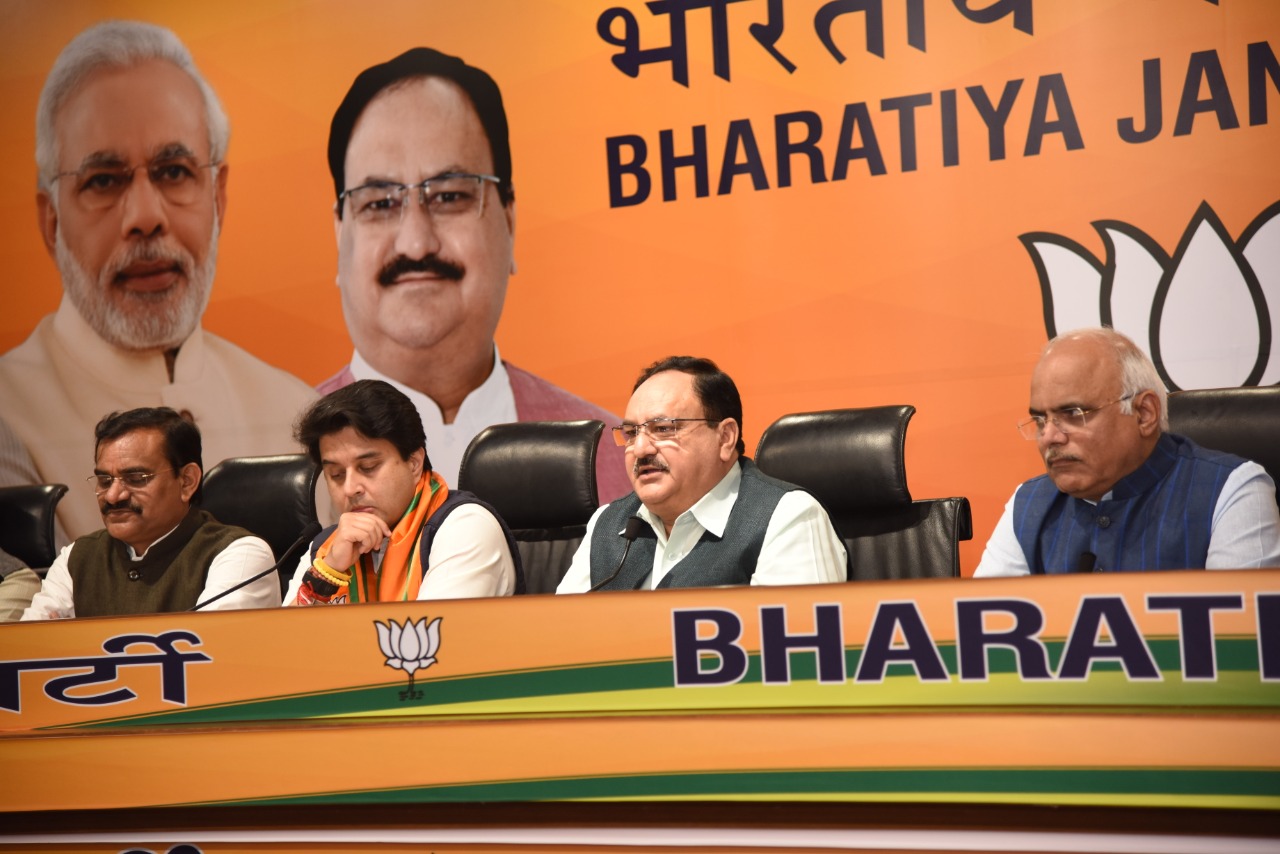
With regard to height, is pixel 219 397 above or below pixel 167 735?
above

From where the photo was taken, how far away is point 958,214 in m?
3.53

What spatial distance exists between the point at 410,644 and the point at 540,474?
1204 mm

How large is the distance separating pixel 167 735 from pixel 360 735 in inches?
12.6

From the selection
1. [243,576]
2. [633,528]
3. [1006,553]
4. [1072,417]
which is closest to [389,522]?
[243,576]

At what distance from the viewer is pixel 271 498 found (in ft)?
10.3

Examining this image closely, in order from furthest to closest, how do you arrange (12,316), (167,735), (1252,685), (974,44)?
(12,316), (974,44), (167,735), (1252,685)

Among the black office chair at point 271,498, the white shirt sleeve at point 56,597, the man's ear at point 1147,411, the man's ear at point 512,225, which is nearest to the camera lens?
the man's ear at point 1147,411

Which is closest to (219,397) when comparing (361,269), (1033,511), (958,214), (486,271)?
(361,269)

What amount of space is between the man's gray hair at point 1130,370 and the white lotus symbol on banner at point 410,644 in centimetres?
132

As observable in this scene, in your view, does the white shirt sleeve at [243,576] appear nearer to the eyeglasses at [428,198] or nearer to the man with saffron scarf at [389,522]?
the man with saffron scarf at [389,522]

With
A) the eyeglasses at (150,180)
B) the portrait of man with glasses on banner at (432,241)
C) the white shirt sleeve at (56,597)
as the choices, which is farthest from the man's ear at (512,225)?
the white shirt sleeve at (56,597)

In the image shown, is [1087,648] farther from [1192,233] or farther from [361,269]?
[361,269]

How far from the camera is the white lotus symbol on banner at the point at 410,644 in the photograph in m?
1.68

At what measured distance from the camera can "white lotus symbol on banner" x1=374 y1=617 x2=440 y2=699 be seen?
1.68 metres
